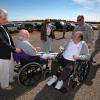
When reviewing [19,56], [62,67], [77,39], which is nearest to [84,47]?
[77,39]

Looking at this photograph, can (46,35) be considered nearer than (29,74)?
No

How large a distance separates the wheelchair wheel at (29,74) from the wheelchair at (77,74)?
1.91ft

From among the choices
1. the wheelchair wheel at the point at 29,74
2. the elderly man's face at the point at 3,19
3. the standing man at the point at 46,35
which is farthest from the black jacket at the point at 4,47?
the standing man at the point at 46,35

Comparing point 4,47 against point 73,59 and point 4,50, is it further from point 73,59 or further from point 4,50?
point 73,59

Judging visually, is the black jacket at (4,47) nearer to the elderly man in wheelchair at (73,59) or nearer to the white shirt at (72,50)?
the elderly man in wheelchair at (73,59)

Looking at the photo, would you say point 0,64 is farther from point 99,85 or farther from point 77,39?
point 99,85

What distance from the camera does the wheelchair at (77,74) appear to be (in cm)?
640

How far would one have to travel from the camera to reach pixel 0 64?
235 inches

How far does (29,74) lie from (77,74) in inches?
50.8

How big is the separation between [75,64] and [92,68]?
8.87ft

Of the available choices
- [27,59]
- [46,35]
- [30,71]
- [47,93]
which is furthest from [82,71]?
[46,35]

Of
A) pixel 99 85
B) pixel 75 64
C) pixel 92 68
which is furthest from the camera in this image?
pixel 92 68

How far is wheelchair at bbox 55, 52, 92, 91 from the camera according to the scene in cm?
640

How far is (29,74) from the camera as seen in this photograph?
6.52 meters
